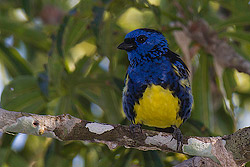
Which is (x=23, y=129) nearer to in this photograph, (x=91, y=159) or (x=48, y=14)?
(x=91, y=159)

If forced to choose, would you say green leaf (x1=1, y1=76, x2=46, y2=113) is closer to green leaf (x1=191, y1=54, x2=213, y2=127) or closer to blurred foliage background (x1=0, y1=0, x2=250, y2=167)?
blurred foliage background (x1=0, y1=0, x2=250, y2=167)

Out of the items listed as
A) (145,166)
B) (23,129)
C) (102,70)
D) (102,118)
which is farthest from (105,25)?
(23,129)

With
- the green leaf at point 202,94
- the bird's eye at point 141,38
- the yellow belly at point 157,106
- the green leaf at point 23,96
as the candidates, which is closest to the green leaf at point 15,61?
the green leaf at point 23,96

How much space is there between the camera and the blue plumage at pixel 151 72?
11.2 ft

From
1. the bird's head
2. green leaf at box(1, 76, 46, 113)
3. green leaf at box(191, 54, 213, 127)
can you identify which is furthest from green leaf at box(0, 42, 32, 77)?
green leaf at box(191, 54, 213, 127)

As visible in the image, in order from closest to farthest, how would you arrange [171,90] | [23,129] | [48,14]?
[23,129]
[171,90]
[48,14]

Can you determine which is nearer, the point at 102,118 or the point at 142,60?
the point at 142,60

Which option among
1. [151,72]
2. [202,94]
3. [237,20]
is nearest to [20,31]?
[151,72]

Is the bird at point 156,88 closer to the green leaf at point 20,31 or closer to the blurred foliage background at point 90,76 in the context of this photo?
the blurred foliage background at point 90,76

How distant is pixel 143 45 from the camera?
12.3 feet

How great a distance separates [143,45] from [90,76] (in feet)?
2.53

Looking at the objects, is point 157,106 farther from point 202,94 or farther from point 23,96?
point 23,96

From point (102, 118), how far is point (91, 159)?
2.55 ft

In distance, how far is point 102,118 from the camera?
482 centimetres
